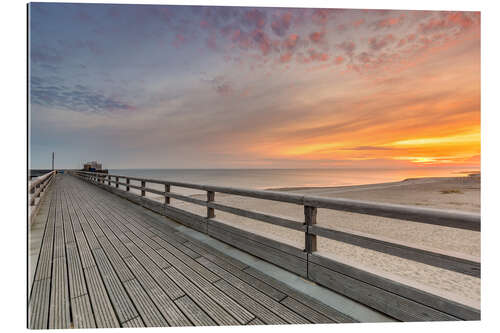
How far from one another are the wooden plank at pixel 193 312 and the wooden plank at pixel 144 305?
0.61 feet

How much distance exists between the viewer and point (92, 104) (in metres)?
10.2

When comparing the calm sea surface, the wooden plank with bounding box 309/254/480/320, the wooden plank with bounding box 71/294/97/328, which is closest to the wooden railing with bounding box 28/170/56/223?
the wooden plank with bounding box 71/294/97/328

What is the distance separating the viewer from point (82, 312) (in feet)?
6.07

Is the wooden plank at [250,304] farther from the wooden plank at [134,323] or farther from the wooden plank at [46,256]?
the wooden plank at [46,256]

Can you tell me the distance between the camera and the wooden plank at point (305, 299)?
1.74 meters

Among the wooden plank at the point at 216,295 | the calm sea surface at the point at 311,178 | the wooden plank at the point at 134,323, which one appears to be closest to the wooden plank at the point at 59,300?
the wooden plank at the point at 134,323

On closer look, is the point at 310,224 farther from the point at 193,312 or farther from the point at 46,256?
the point at 46,256

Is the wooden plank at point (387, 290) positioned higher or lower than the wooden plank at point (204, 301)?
higher

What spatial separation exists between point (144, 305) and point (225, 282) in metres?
0.81

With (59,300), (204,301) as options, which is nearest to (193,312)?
(204,301)

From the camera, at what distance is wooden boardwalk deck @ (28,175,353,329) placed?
1.78m
